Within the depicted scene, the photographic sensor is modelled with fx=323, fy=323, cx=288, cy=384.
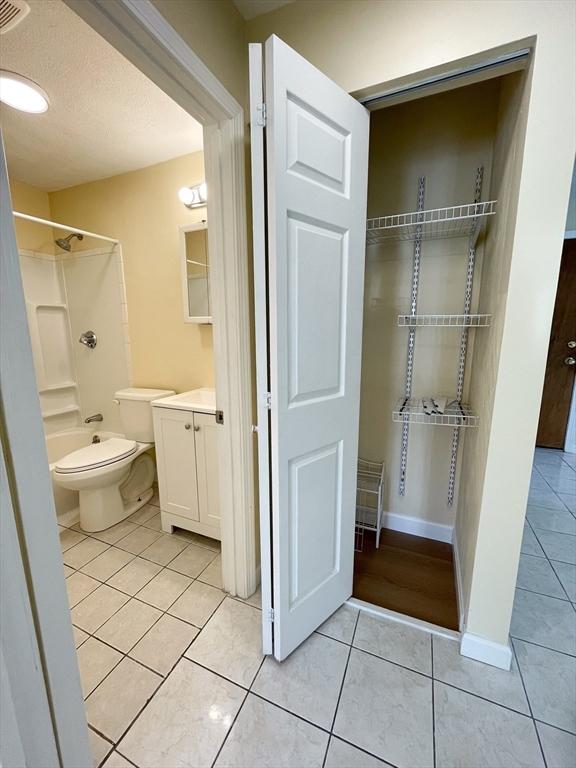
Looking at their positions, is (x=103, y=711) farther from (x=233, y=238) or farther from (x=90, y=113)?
(x=90, y=113)

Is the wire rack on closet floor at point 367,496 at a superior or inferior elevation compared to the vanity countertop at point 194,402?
inferior

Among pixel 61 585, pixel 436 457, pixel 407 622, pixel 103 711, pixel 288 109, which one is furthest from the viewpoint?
pixel 436 457

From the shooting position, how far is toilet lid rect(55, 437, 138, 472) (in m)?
1.93

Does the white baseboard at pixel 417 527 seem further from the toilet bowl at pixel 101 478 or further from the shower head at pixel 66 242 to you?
the shower head at pixel 66 242

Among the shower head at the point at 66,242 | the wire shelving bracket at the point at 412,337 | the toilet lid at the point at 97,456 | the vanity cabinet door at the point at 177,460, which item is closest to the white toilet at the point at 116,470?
the toilet lid at the point at 97,456

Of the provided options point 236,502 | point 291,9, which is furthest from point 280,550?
point 291,9

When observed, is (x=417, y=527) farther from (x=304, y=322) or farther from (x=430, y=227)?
(x=430, y=227)

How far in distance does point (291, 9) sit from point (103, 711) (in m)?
2.56

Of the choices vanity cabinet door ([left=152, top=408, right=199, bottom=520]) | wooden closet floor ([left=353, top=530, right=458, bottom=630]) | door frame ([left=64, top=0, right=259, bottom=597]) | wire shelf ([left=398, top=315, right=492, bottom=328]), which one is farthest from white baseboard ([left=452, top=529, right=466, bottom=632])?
vanity cabinet door ([left=152, top=408, right=199, bottom=520])

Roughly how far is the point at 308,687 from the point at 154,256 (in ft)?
8.21

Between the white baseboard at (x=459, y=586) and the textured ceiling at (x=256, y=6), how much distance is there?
245 centimetres

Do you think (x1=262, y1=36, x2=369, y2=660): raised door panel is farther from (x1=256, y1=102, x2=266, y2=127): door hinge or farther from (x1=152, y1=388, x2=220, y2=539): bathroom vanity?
(x1=152, y1=388, x2=220, y2=539): bathroom vanity

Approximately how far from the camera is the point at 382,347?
1.95 meters

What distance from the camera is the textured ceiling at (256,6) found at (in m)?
1.18
